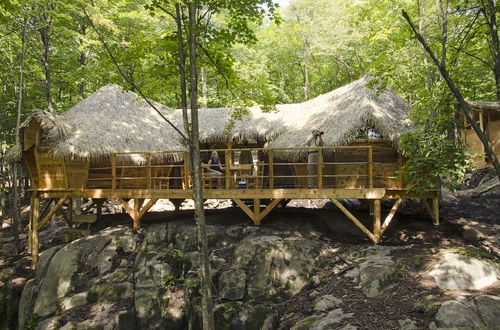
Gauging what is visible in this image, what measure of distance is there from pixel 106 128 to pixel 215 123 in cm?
449

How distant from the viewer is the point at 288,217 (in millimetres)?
11797

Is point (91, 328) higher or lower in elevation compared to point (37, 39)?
lower

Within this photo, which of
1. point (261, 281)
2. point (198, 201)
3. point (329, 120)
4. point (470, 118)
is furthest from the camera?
point (329, 120)

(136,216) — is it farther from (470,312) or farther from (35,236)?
(470,312)

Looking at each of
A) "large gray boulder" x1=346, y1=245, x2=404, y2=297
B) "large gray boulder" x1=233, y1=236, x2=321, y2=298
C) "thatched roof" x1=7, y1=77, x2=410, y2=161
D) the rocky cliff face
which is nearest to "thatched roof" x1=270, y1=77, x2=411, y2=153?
"thatched roof" x1=7, y1=77, x2=410, y2=161

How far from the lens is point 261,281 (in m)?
8.81

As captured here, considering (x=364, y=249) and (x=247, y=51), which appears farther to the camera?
(x=247, y=51)

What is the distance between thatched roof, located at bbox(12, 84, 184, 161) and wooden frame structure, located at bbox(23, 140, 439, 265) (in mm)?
578

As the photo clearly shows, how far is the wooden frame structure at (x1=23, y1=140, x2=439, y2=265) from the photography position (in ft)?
33.1

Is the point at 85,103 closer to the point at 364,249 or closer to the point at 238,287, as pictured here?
the point at 238,287

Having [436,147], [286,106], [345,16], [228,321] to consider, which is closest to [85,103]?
[286,106]

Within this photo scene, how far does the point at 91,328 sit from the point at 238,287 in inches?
145

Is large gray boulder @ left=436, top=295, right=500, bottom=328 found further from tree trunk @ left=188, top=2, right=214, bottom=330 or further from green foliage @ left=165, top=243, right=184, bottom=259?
green foliage @ left=165, top=243, right=184, bottom=259

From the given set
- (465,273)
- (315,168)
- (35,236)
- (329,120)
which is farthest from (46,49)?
(465,273)
